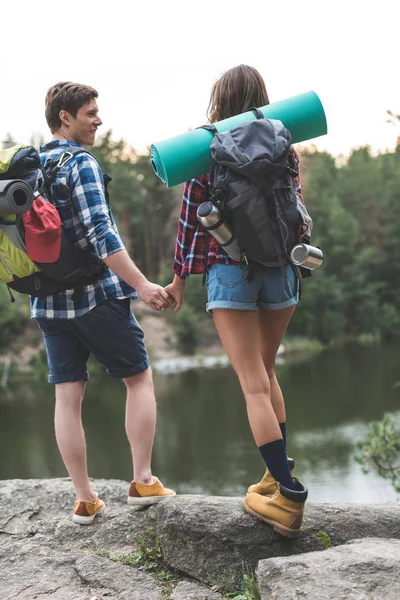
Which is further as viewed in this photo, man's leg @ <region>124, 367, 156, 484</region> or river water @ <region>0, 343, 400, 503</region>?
Result: river water @ <region>0, 343, 400, 503</region>

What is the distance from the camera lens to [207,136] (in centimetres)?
231

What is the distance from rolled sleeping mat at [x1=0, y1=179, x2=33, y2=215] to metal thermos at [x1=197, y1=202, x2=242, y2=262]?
24.3 inches

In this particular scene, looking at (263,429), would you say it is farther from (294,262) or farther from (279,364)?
(279,364)

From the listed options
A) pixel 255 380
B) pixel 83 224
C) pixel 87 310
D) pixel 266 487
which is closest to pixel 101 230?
pixel 83 224

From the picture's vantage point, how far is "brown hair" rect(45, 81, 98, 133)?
264cm

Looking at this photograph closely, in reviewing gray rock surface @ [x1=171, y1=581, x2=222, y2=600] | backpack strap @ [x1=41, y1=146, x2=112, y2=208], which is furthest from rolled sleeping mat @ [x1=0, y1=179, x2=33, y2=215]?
gray rock surface @ [x1=171, y1=581, x2=222, y2=600]

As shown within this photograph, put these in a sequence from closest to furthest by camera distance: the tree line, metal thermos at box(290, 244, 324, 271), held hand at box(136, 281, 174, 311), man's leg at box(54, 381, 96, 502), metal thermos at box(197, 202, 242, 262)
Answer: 1. metal thermos at box(197, 202, 242, 262)
2. metal thermos at box(290, 244, 324, 271)
3. held hand at box(136, 281, 174, 311)
4. man's leg at box(54, 381, 96, 502)
5. the tree line

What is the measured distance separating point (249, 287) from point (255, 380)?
12.4 inches

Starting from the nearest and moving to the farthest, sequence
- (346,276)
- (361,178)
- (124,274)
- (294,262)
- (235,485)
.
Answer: (294,262) < (124,274) < (235,485) < (346,276) < (361,178)

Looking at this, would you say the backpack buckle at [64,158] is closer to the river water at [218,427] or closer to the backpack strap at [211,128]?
the backpack strap at [211,128]

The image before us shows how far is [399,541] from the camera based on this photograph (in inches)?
90.8

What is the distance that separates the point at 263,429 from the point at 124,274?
0.72m

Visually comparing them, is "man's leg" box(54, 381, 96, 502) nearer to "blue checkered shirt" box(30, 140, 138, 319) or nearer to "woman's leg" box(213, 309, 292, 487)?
"blue checkered shirt" box(30, 140, 138, 319)

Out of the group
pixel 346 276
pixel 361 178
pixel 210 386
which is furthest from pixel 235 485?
pixel 361 178
